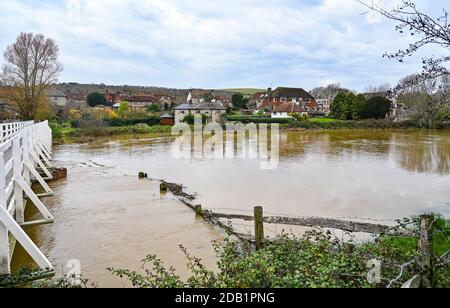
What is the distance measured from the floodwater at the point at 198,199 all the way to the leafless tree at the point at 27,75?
52.8 feet

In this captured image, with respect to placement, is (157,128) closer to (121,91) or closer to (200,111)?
(200,111)

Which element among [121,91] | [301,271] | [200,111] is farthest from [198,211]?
[121,91]

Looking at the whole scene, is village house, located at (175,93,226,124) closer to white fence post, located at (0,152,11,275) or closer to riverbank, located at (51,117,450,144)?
riverbank, located at (51,117,450,144)

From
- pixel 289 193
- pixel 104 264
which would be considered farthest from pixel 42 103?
pixel 104 264

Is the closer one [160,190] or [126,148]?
[160,190]

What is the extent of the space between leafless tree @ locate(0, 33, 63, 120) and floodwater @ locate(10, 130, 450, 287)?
52.8 feet

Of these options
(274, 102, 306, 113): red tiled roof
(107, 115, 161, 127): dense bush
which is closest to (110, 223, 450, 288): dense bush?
(107, 115, 161, 127): dense bush

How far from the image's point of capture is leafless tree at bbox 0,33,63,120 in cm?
3719

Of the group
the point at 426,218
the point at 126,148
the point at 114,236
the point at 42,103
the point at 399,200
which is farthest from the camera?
the point at 42,103

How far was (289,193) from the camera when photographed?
1398 centimetres
